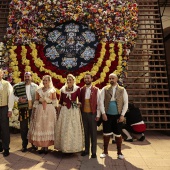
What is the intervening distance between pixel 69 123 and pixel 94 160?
2.66ft

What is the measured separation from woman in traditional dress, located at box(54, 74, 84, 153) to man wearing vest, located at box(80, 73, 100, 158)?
10 cm

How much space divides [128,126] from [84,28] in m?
3.50

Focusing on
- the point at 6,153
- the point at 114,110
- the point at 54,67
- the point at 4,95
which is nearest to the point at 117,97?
the point at 114,110

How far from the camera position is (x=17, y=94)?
4.58 meters

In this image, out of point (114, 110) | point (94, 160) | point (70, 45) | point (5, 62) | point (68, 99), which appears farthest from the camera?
point (70, 45)

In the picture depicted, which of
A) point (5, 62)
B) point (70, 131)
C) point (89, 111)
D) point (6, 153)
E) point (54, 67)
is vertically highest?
point (5, 62)

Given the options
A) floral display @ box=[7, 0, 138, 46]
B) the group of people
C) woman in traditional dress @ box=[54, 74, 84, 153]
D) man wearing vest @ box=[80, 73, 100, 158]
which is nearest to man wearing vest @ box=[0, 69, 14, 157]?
the group of people

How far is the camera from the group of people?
4.21 m

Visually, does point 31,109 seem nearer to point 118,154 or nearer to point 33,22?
point 118,154

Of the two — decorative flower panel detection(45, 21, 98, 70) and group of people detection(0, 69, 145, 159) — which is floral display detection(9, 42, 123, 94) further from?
group of people detection(0, 69, 145, 159)

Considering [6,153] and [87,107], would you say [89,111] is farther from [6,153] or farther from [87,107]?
[6,153]

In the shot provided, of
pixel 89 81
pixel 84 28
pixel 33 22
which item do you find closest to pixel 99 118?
pixel 89 81

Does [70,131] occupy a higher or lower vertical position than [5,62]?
lower

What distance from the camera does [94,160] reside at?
4.02m
